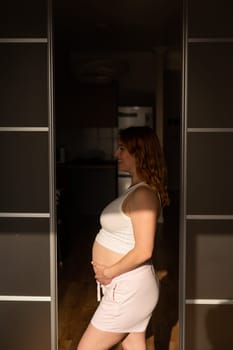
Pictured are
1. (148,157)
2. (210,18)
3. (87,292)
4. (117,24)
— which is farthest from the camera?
(117,24)

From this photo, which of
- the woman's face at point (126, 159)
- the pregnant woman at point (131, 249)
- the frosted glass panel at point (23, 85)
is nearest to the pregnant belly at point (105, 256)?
the pregnant woman at point (131, 249)

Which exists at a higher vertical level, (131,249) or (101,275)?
(131,249)

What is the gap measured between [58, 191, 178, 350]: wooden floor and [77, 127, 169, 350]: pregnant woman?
1308 millimetres

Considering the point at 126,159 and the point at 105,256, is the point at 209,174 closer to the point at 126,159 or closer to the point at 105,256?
the point at 126,159

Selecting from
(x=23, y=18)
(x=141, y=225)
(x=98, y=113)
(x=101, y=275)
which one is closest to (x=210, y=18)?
(x=23, y=18)

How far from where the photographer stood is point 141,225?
2010mm

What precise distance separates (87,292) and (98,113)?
442 cm

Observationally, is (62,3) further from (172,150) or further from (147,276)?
(172,150)

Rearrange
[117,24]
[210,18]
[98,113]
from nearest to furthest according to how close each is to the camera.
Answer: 1. [210,18]
2. [117,24]
3. [98,113]

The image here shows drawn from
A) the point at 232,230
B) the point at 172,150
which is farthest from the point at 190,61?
the point at 172,150

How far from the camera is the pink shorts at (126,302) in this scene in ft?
6.84

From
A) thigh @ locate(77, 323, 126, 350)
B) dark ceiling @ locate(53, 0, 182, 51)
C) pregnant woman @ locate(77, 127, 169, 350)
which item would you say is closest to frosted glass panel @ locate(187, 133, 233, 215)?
pregnant woman @ locate(77, 127, 169, 350)

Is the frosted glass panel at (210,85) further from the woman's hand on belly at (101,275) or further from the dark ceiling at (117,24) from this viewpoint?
the dark ceiling at (117,24)

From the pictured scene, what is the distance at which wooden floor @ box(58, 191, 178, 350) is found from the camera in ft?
11.6
